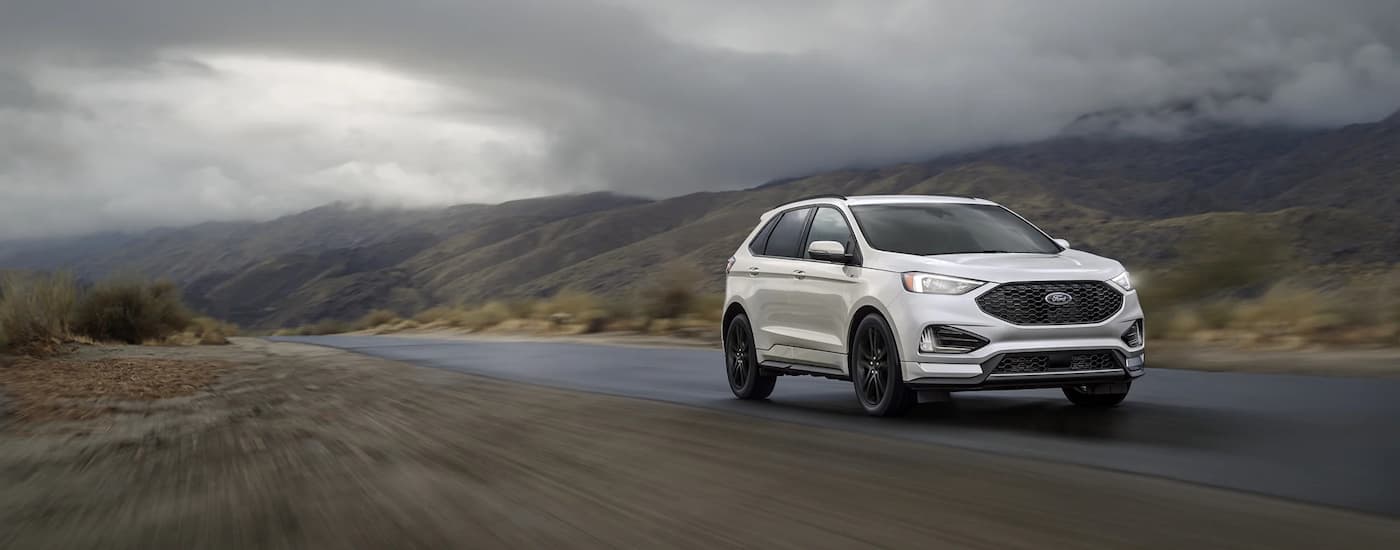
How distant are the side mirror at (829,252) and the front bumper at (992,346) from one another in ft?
2.65

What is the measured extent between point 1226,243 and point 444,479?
49.0ft

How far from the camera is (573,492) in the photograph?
21.2ft

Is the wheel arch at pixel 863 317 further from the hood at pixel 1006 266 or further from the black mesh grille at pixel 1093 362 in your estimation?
the black mesh grille at pixel 1093 362

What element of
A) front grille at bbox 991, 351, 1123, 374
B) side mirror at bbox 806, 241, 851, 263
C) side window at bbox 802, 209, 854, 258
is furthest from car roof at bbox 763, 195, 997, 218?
front grille at bbox 991, 351, 1123, 374

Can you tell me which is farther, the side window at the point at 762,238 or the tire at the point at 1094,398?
the side window at the point at 762,238

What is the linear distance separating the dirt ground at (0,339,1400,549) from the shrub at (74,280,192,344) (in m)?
22.6

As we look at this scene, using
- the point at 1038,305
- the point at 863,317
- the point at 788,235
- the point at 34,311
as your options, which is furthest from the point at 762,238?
the point at 34,311

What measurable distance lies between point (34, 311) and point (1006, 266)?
19203 mm

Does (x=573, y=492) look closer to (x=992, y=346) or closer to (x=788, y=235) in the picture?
(x=992, y=346)

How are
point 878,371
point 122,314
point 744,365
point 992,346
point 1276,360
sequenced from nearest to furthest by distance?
1. point 992,346
2. point 878,371
3. point 744,365
4. point 1276,360
5. point 122,314

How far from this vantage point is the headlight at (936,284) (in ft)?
31.5

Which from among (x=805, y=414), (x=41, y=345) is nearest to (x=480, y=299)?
(x=41, y=345)

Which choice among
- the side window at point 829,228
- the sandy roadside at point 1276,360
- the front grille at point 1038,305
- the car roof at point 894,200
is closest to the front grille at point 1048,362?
the front grille at point 1038,305

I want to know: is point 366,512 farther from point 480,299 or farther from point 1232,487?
point 480,299
